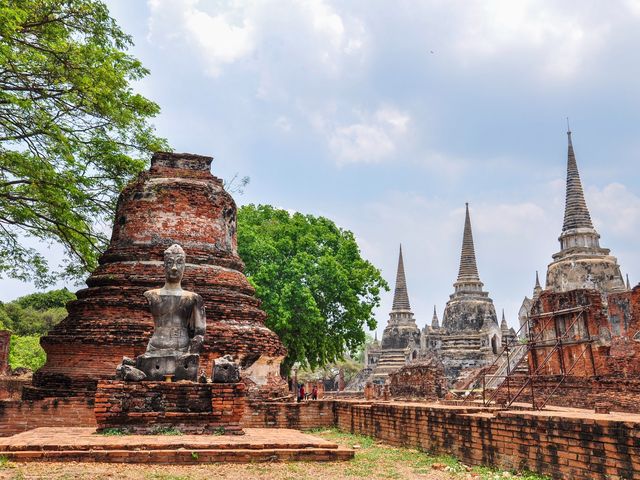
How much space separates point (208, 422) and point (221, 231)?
21.3ft

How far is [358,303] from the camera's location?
23297 millimetres

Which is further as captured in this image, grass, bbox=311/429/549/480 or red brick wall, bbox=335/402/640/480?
grass, bbox=311/429/549/480

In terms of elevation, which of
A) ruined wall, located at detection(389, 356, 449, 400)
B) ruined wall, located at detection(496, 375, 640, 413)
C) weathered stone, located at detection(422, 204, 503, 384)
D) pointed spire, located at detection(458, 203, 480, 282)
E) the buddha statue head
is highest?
pointed spire, located at detection(458, 203, 480, 282)

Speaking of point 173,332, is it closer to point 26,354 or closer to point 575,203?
point 26,354

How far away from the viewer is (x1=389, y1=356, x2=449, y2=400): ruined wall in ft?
72.2

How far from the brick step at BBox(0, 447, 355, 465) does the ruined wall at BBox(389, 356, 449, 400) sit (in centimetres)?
1619

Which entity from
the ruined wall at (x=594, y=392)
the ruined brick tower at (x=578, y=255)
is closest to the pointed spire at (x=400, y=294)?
the ruined brick tower at (x=578, y=255)

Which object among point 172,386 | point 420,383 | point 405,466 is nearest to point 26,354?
point 420,383

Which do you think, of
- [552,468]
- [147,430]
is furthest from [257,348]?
[552,468]

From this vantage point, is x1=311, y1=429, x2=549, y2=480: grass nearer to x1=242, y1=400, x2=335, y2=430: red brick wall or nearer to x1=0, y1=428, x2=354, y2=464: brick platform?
x1=0, y1=428, x2=354, y2=464: brick platform

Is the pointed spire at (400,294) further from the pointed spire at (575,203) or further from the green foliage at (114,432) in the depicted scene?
the green foliage at (114,432)

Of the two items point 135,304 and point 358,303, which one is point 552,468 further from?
point 358,303

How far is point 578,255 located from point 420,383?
1007 inches

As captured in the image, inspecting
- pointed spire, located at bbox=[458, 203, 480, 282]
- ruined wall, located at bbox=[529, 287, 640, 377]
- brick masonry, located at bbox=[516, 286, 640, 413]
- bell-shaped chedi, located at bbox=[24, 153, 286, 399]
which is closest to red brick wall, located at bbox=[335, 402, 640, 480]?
bell-shaped chedi, located at bbox=[24, 153, 286, 399]
